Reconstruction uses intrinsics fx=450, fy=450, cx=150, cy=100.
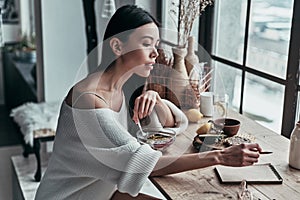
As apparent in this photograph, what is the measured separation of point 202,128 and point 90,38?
197 cm

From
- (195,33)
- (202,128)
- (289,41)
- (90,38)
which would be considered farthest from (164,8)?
(202,128)

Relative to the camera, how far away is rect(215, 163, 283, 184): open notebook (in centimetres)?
143

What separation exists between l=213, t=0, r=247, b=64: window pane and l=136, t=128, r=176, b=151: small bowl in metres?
0.93

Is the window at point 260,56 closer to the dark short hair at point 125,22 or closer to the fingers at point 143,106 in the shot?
the fingers at point 143,106

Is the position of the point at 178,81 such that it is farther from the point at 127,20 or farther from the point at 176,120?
the point at 127,20

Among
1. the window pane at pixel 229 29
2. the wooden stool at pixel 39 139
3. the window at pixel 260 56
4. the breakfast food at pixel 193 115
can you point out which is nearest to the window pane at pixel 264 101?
the window at pixel 260 56

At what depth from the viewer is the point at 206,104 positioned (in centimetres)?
197

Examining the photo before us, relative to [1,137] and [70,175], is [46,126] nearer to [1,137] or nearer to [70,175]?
[1,137]

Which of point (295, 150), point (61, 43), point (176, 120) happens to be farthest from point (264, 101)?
point (61, 43)

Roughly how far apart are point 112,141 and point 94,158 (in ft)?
0.30

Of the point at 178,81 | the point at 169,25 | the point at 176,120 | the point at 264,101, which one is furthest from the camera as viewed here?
the point at 169,25

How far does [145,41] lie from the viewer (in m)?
1.50

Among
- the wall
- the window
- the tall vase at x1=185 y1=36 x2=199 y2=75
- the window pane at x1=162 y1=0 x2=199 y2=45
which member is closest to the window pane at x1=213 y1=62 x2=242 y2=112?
the window

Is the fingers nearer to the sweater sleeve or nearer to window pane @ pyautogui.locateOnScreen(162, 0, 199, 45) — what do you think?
the sweater sleeve
